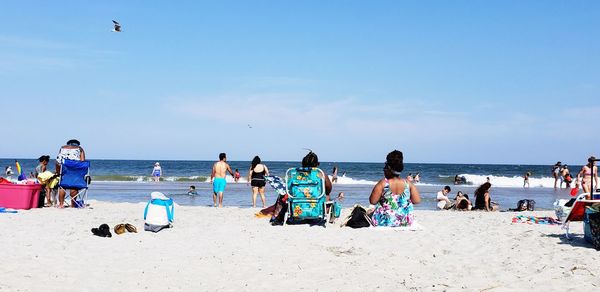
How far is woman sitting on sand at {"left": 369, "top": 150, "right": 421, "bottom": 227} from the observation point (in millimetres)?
8641

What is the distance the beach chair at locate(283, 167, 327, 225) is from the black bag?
3.98m

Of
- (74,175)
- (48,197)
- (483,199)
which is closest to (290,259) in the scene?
(74,175)

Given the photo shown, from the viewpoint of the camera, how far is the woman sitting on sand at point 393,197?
8.64 meters

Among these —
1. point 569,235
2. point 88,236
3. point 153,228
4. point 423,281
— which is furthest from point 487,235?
point 88,236

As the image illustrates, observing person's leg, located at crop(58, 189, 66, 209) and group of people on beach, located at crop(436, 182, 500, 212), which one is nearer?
person's leg, located at crop(58, 189, 66, 209)

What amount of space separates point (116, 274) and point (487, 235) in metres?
5.77

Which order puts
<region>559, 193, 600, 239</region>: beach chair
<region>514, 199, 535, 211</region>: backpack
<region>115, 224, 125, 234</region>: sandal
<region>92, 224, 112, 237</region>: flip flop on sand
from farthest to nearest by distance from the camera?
<region>514, 199, 535, 211</region>: backpack < <region>115, 224, 125, 234</region>: sandal < <region>92, 224, 112, 237</region>: flip flop on sand < <region>559, 193, 600, 239</region>: beach chair

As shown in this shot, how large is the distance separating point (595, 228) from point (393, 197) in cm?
287

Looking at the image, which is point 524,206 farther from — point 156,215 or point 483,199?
point 156,215

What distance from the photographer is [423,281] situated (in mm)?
5598

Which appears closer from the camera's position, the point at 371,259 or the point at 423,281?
the point at 423,281

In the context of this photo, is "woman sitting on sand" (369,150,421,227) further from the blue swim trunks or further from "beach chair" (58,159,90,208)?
"beach chair" (58,159,90,208)

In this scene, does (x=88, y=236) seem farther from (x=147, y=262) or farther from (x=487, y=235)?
(x=487, y=235)

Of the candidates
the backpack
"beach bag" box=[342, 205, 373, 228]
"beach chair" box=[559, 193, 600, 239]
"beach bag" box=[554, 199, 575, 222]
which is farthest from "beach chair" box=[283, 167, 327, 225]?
the backpack
